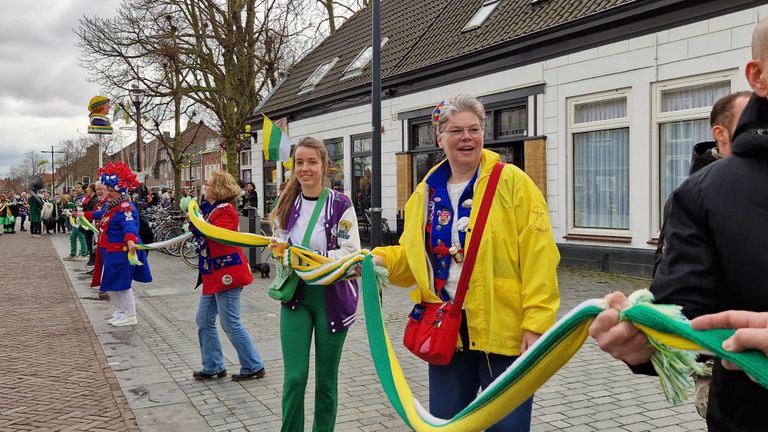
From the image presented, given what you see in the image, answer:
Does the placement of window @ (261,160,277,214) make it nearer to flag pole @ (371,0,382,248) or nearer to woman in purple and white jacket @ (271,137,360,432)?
flag pole @ (371,0,382,248)

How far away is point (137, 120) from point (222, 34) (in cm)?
643

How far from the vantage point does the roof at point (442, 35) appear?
35.9 feet

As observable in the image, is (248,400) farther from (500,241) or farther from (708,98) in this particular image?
(708,98)

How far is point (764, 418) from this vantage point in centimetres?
146

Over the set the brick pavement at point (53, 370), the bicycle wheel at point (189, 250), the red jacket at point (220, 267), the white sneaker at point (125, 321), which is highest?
the red jacket at point (220, 267)

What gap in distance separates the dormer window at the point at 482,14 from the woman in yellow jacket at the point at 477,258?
1216cm

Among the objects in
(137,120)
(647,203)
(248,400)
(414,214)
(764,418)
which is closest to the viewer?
(764,418)

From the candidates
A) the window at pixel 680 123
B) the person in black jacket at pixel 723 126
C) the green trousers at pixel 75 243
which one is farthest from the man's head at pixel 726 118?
the green trousers at pixel 75 243

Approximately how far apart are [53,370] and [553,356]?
5.87m

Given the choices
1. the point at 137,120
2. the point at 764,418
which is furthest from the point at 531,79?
the point at 137,120

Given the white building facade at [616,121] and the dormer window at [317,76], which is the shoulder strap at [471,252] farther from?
the dormer window at [317,76]

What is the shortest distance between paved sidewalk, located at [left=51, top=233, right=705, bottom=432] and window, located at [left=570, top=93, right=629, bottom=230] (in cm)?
361

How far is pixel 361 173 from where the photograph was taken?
720 inches

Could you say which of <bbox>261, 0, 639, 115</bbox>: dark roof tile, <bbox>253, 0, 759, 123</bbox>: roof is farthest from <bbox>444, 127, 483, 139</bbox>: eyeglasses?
<bbox>261, 0, 639, 115</bbox>: dark roof tile
